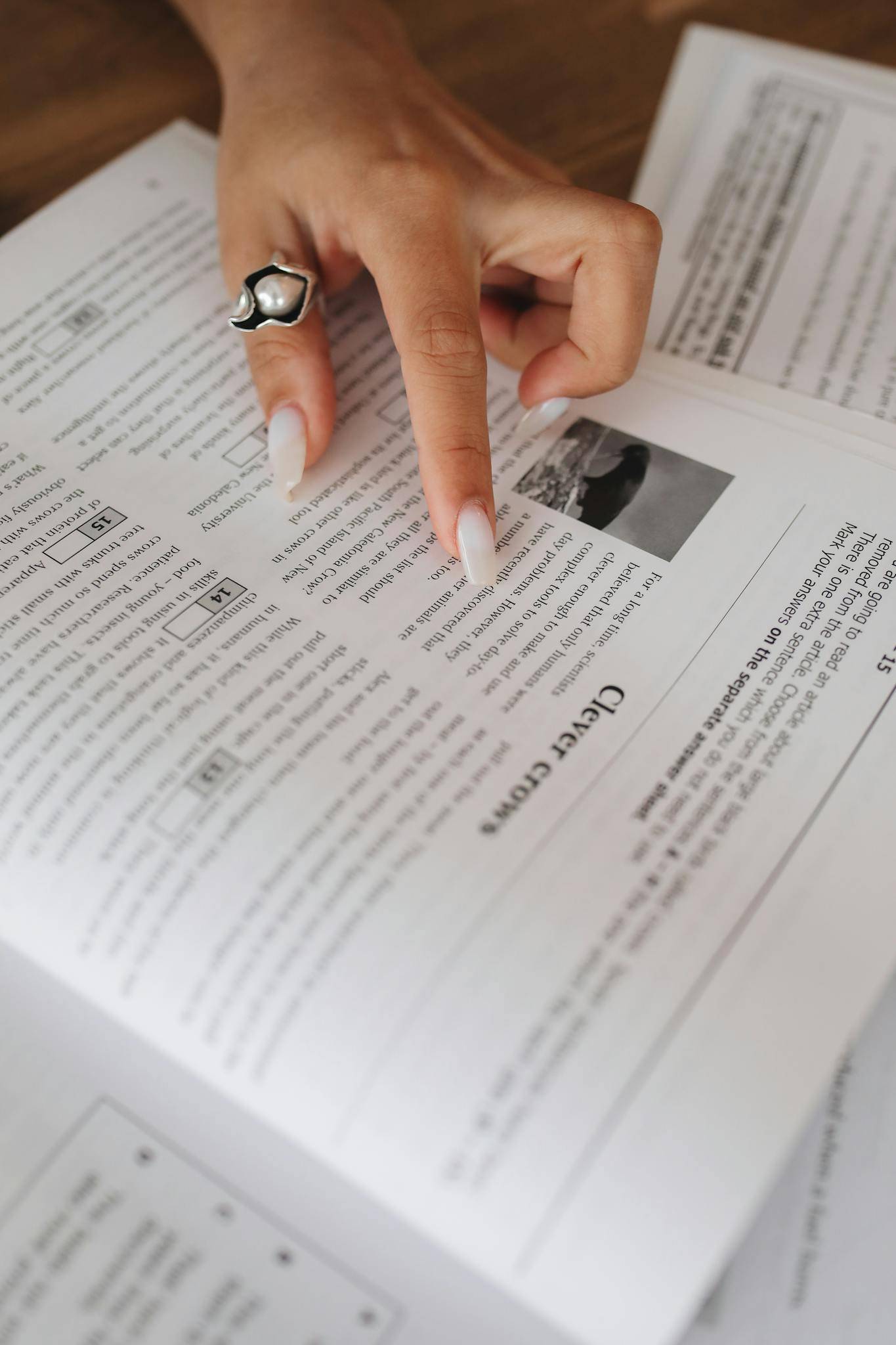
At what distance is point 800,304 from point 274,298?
0.97 ft

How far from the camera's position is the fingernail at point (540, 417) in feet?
1.63

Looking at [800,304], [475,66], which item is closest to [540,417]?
[800,304]

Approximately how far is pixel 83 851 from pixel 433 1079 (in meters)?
0.15

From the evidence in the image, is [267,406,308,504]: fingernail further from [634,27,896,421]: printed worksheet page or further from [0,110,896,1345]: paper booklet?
[634,27,896,421]: printed worksheet page

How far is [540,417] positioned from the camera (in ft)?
A: 1.63

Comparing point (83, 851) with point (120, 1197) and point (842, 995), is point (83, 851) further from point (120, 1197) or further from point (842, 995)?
point (842, 995)

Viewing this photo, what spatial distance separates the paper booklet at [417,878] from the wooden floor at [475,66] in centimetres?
26

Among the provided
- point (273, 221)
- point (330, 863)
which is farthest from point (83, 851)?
point (273, 221)

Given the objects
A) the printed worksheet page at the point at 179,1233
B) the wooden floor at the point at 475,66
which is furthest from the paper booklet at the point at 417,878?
the wooden floor at the point at 475,66

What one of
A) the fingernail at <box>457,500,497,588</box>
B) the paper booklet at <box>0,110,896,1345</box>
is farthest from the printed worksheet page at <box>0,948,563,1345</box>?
the fingernail at <box>457,500,497,588</box>

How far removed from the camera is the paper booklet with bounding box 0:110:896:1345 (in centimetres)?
31

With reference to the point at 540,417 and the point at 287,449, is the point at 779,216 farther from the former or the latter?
the point at 287,449

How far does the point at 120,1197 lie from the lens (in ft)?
1.11

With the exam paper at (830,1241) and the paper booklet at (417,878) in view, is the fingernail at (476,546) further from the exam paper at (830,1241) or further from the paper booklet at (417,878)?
the exam paper at (830,1241)
